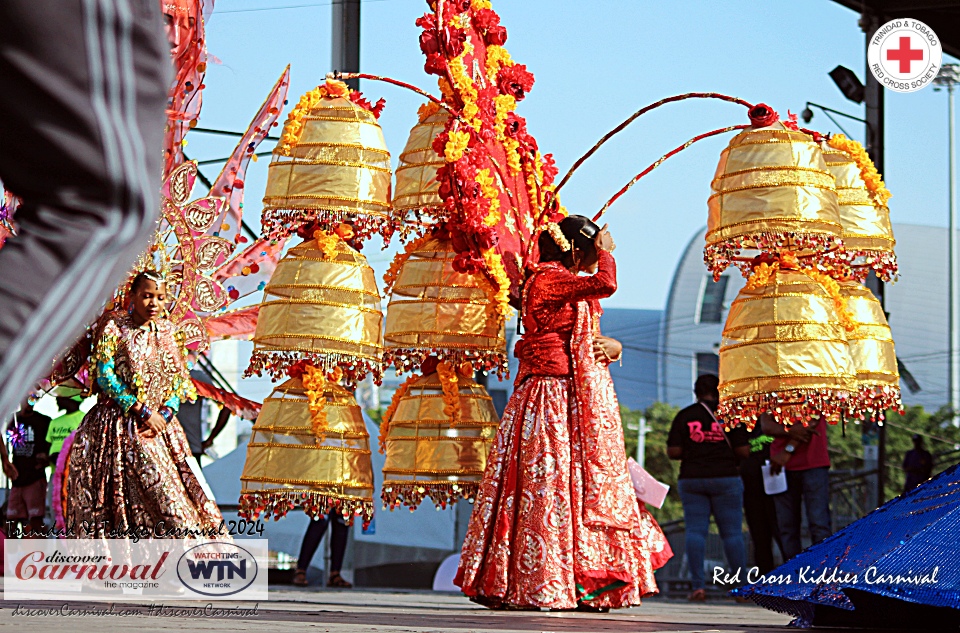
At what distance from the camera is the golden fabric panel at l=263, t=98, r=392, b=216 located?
583 cm

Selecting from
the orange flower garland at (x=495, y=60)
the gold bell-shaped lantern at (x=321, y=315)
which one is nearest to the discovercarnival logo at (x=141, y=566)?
the gold bell-shaped lantern at (x=321, y=315)

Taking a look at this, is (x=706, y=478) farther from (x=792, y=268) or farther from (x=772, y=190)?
(x=772, y=190)

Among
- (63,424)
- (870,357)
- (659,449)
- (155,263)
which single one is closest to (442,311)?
(155,263)

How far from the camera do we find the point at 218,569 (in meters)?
6.31

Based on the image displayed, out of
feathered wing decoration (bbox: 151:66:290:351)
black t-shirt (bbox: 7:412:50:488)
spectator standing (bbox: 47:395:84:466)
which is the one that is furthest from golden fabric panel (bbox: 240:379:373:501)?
spectator standing (bbox: 47:395:84:466)

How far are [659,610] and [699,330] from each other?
26.1 metres

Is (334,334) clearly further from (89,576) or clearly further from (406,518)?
(406,518)

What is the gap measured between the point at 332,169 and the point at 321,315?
25.8 inches

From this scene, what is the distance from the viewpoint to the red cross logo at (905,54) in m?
9.19

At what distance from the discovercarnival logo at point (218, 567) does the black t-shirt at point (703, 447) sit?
2.76 m

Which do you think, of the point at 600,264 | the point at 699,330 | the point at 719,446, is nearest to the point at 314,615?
the point at 600,264

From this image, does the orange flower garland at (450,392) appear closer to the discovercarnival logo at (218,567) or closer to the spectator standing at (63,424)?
the discovercarnival logo at (218,567)

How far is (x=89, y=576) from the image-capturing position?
6332mm

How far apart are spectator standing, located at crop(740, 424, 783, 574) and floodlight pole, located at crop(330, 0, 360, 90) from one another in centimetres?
353
